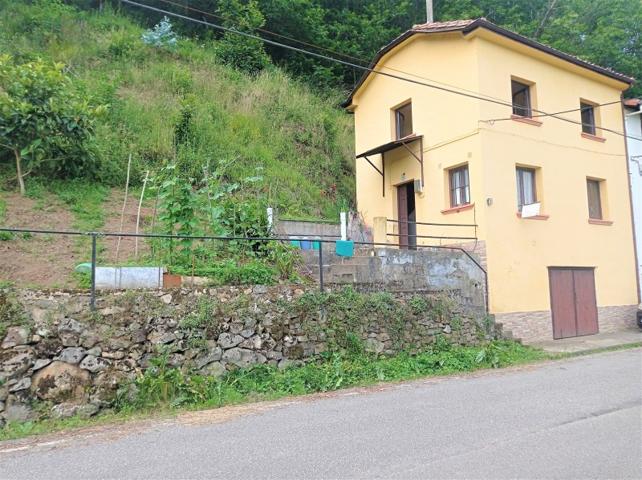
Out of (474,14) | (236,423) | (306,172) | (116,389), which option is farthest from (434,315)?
(474,14)

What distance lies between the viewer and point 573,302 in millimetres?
13703

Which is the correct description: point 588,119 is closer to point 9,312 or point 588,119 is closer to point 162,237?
point 162,237

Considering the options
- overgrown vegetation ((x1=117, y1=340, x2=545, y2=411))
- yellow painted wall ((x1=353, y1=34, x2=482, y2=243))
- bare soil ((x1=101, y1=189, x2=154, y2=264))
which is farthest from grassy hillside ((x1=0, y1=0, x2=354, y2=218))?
overgrown vegetation ((x1=117, y1=340, x2=545, y2=411))

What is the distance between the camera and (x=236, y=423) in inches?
238

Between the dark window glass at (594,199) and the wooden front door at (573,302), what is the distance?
1903mm

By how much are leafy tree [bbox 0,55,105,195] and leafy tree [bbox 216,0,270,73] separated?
12733 mm

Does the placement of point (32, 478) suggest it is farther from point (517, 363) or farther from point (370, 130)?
point (370, 130)

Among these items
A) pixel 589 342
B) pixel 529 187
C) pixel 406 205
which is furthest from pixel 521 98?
pixel 589 342

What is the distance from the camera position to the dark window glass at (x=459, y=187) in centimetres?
1313

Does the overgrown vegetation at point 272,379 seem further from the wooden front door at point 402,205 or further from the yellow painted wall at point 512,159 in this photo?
the wooden front door at point 402,205

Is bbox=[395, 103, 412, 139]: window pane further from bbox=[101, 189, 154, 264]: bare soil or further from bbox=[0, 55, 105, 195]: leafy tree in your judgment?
bbox=[0, 55, 105, 195]: leafy tree

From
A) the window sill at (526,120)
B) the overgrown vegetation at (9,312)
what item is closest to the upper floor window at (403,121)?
the window sill at (526,120)

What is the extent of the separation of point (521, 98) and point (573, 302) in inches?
234

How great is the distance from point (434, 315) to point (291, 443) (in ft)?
19.4
